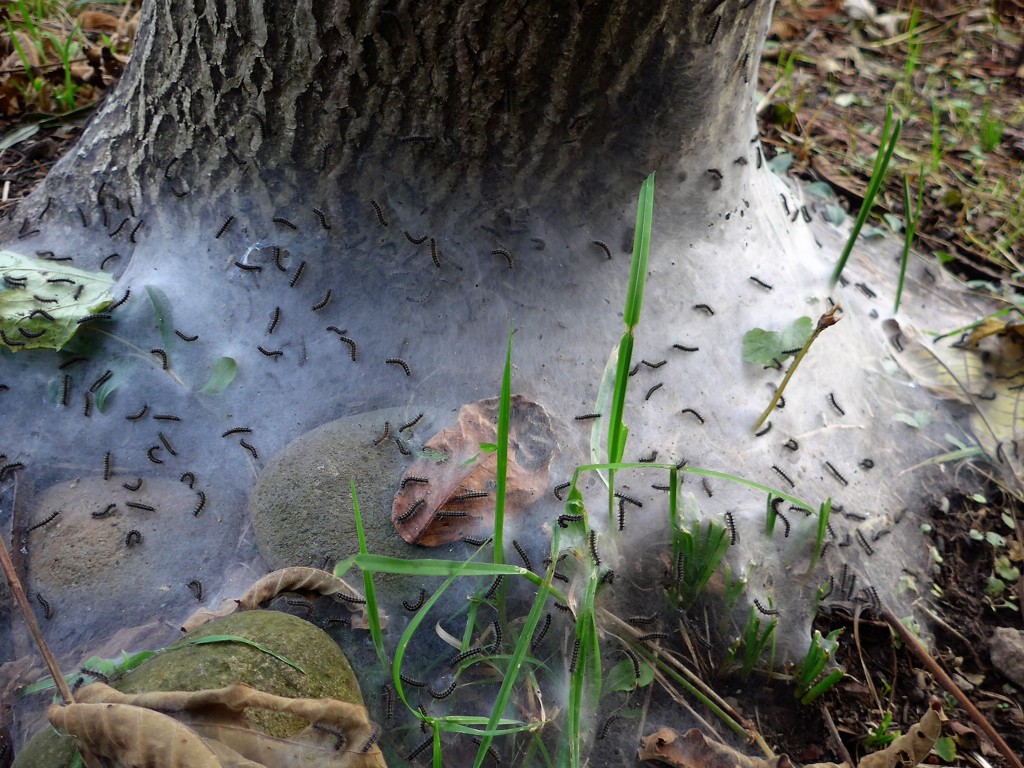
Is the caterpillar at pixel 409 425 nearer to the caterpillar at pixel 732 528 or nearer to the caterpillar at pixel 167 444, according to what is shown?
the caterpillar at pixel 167 444

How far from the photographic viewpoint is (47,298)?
2.62 metres

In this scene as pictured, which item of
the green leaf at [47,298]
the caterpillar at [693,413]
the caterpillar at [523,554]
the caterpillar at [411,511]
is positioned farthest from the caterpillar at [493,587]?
the green leaf at [47,298]

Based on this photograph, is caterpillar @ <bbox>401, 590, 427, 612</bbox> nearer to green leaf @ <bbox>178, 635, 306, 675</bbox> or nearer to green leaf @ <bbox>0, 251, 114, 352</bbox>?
green leaf @ <bbox>178, 635, 306, 675</bbox>

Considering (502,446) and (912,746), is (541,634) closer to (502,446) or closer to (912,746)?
(502,446)

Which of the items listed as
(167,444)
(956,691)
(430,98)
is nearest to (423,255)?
(430,98)

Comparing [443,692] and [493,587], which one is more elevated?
[493,587]

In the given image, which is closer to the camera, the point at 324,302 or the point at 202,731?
the point at 202,731

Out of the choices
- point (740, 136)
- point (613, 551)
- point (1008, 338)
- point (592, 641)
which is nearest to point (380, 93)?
point (740, 136)

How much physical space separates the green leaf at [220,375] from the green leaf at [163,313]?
193mm

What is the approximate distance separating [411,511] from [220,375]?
0.80m

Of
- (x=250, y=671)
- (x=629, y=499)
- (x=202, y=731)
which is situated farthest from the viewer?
(x=629, y=499)

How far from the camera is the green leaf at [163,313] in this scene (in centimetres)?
268

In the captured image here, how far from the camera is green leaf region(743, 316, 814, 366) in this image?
2.78m

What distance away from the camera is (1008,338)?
132 inches
